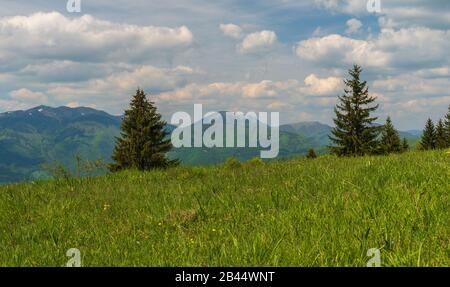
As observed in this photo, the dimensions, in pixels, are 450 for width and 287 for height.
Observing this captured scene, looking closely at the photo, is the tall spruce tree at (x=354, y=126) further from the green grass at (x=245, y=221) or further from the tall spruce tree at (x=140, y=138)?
the green grass at (x=245, y=221)

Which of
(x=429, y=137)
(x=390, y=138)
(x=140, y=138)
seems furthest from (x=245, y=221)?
(x=429, y=137)

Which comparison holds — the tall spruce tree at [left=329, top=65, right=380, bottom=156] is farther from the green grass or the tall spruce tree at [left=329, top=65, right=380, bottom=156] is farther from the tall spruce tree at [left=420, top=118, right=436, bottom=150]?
the green grass

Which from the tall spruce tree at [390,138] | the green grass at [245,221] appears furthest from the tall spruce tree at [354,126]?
the green grass at [245,221]

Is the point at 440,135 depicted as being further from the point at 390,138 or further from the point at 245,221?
the point at 245,221

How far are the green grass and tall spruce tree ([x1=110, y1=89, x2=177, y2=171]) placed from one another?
53.7m

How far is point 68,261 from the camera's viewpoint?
5844 mm

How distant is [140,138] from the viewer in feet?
224

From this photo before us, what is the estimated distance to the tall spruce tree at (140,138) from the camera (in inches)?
2611

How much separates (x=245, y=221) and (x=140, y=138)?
6225cm
